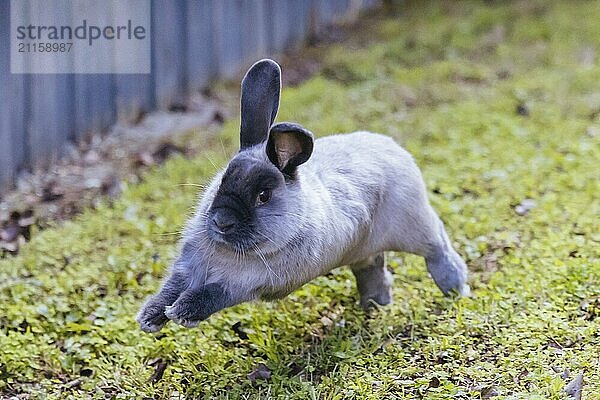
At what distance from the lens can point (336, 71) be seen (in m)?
8.05

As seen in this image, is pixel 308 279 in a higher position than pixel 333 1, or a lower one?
lower

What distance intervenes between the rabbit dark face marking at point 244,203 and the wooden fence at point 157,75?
296 cm

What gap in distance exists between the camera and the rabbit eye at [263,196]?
3557mm

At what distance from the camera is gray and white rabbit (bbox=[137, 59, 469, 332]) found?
11.6 ft

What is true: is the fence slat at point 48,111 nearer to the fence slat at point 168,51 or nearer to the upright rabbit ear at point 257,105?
the fence slat at point 168,51

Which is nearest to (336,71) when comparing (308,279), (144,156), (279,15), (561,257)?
(279,15)

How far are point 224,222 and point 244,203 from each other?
109 mm

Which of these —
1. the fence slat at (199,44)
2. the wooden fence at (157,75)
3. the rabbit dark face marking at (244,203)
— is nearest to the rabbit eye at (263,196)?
the rabbit dark face marking at (244,203)

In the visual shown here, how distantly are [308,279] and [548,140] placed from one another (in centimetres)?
318

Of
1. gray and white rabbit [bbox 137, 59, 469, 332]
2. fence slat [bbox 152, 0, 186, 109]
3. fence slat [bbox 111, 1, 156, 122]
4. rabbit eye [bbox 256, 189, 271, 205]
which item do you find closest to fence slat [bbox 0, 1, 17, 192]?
fence slat [bbox 111, 1, 156, 122]

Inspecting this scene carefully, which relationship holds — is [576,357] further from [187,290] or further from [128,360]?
[128,360]

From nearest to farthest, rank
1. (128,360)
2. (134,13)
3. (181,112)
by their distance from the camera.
Answer: 1. (128,360)
2. (134,13)
3. (181,112)
